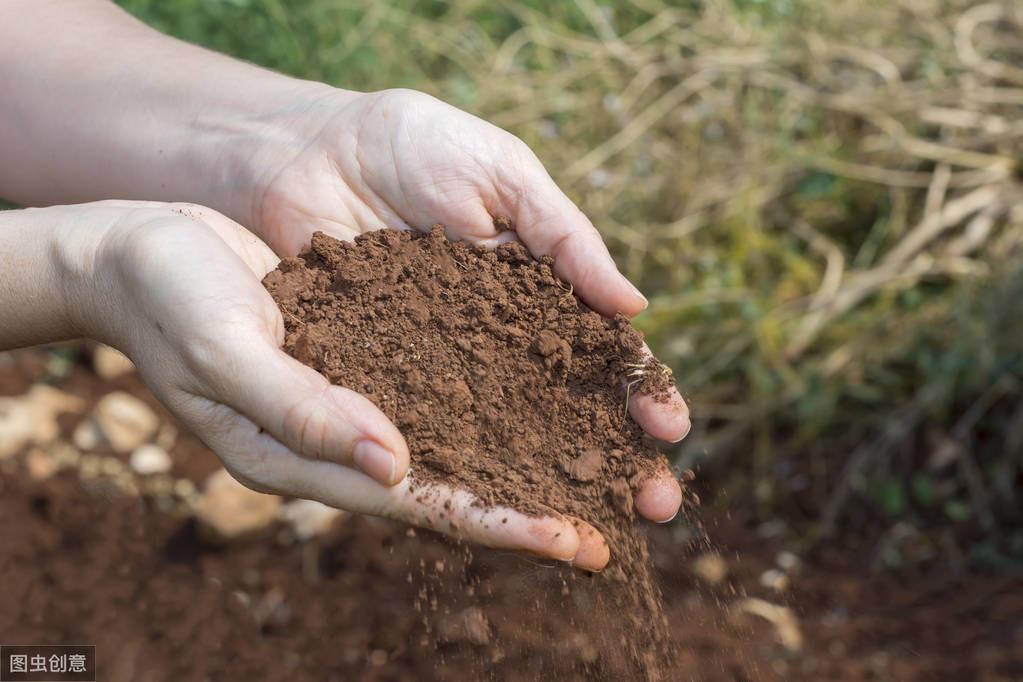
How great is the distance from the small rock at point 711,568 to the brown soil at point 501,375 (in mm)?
690

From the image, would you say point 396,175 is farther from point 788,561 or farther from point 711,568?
point 788,561

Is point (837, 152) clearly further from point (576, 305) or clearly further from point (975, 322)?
point (576, 305)

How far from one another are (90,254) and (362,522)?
A: 3.28ft

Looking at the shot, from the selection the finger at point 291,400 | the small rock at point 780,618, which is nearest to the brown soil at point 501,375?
the finger at point 291,400

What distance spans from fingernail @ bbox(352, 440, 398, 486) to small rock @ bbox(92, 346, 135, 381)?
5.37 ft

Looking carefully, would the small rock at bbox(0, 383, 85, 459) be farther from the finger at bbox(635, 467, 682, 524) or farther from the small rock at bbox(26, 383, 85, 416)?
the finger at bbox(635, 467, 682, 524)

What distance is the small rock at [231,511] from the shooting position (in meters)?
2.26

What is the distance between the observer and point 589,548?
4.64ft

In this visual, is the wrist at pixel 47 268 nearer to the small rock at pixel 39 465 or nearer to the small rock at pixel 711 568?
the small rock at pixel 39 465

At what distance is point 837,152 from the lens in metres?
3.06

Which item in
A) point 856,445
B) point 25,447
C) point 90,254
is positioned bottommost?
point 25,447

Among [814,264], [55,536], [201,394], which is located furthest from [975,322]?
[55,536]

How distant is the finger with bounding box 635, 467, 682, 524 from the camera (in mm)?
1484

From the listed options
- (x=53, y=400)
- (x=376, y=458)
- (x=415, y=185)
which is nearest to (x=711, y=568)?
(x=415, y=185)
